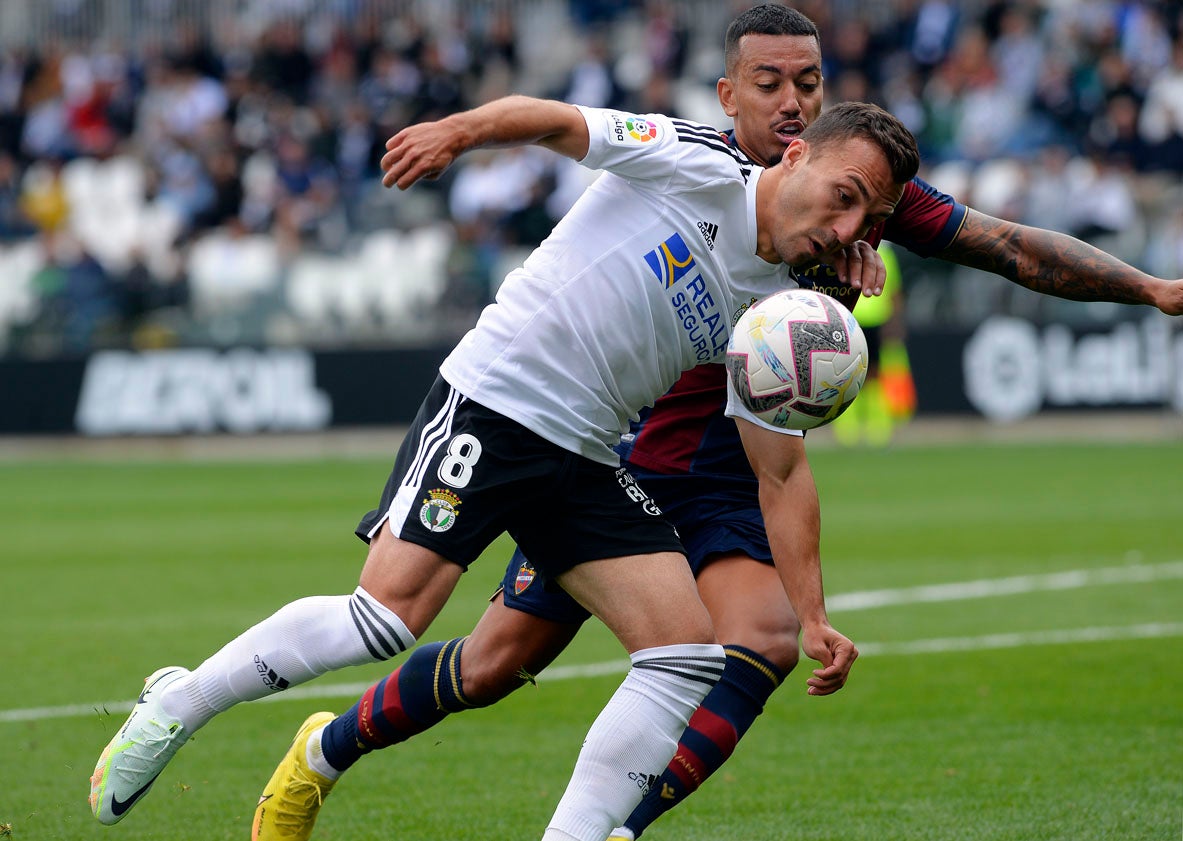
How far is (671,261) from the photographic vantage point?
4.25m

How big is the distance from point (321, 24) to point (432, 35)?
84.1 inches

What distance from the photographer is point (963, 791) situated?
17.7 ft

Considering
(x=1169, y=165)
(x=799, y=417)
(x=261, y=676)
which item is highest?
(x=799, y=417)

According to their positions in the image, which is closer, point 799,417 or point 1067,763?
point 799,417

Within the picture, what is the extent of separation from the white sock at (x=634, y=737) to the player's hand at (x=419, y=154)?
1.33 m

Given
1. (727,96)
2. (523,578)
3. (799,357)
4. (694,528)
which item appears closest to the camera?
(799,357)

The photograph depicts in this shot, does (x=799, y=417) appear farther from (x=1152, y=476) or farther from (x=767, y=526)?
(x=1152, y=476)

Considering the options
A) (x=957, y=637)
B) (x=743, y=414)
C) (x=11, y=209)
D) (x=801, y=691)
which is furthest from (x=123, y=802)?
(x=11, y=209)

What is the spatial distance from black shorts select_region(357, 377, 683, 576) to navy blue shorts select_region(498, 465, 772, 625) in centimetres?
50

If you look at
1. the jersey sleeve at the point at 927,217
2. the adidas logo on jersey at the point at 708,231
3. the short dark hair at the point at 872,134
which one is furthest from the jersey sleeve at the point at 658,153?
the jersey sleeve at the point at 927,217

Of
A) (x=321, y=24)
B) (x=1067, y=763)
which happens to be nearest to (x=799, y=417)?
(x=1067, y=763)

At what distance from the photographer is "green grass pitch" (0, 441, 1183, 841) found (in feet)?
17.1

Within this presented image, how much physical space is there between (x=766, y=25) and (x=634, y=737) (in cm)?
239

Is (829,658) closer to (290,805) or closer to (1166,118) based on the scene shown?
(290,805)
